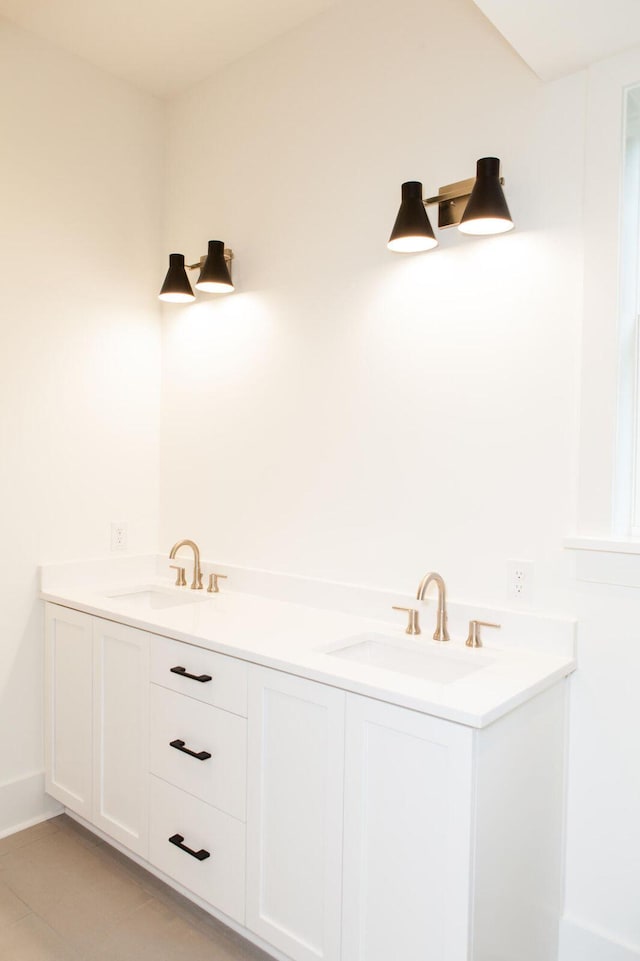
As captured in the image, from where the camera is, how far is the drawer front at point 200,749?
1.88m

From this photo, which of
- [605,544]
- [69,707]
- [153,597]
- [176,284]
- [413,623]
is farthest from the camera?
[153,597]

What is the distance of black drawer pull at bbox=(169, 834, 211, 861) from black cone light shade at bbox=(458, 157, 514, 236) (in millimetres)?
1899

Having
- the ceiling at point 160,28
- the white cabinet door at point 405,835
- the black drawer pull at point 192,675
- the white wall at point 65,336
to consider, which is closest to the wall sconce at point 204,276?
the white wall at point 65,336

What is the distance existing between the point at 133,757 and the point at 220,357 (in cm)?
152

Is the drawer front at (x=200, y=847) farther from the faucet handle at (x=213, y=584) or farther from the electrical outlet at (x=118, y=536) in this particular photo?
the electrical outlet at (x=118, y=536)

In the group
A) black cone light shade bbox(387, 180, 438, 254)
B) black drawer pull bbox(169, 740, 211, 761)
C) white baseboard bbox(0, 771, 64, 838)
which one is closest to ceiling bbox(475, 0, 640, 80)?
black cone light shade bbox(387, 180, 438, 254)

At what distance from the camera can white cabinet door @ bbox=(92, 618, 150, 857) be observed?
2195 mm

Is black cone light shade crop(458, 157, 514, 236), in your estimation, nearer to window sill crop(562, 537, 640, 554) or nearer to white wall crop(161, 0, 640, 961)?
white wall crop(161, 0, 640, 961)

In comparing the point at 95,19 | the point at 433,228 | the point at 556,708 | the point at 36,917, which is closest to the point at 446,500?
the point at 556,708

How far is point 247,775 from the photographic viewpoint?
185 centimetres

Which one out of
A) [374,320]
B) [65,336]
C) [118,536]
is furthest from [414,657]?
[65,336]

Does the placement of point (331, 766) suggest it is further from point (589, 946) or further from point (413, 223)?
point (413, 223)

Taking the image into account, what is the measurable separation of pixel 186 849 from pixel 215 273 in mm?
1953

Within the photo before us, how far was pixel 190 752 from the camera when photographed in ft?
6.51
